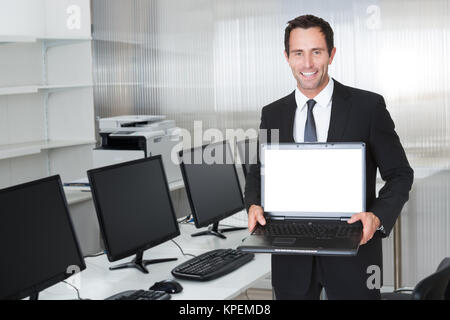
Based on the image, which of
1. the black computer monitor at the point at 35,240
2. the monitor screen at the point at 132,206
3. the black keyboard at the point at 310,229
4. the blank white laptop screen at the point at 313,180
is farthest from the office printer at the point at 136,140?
the black keyboard at the point at 310,229

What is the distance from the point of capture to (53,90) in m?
5.08

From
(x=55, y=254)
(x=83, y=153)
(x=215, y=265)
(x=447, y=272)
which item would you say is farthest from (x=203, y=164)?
(x=83, y=153)

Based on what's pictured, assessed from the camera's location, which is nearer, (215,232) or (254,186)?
(254,186)

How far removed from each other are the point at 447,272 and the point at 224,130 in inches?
130

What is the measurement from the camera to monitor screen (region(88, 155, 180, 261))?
2.57 metres

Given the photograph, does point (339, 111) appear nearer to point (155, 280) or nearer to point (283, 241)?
point (283, 241)

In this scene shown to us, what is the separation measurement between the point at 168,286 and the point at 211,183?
3.21 ft

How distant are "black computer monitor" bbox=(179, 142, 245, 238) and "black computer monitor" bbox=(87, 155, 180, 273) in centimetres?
30

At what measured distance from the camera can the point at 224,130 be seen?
5.01 m

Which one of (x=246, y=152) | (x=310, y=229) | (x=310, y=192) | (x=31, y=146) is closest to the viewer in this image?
(x=310, y=229)

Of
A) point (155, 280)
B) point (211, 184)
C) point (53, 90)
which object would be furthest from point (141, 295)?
point (53, 90)

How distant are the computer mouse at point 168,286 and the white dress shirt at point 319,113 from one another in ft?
2.35

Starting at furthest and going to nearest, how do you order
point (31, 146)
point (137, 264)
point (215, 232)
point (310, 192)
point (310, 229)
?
point (31, 146) → point (215, 232) → point (137, 264) → point (310, 192) → point (310, 229)

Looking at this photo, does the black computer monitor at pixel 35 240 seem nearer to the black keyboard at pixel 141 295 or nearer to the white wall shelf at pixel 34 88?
the black keyboard at pixel 141 295
